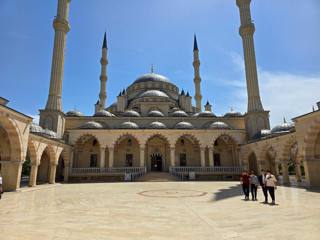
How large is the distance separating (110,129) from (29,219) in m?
17.7

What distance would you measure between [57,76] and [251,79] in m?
21.5

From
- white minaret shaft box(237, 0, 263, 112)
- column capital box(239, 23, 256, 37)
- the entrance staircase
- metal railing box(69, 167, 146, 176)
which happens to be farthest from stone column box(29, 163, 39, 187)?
column capital box(239, 23, 256, 37)

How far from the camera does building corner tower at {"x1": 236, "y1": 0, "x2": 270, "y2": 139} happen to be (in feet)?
79.7

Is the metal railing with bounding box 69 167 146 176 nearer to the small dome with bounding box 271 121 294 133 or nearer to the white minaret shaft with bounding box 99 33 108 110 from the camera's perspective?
the small dome with bounding box 271 121 294 133

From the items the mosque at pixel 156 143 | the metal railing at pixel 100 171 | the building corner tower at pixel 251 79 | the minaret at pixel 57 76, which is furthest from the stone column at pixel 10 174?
the building corner tower at pixel 251 79

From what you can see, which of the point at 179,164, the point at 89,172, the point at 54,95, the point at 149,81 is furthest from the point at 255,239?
the point at 149,81

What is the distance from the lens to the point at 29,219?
213 inches

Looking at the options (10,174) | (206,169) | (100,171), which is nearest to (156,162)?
(206,169)

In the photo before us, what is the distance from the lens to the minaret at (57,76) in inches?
894

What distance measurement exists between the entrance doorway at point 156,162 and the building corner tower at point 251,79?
1035cm

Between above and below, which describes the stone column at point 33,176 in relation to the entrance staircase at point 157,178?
above

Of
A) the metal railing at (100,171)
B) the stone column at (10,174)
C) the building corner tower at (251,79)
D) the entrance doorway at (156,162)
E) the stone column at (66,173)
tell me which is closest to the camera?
the stone column at (10,174)

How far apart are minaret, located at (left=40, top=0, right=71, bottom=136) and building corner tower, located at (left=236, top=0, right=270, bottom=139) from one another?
20421 millimetres

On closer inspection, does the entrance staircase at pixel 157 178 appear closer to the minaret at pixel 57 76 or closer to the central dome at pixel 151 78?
the minaret at pixel 57 76
